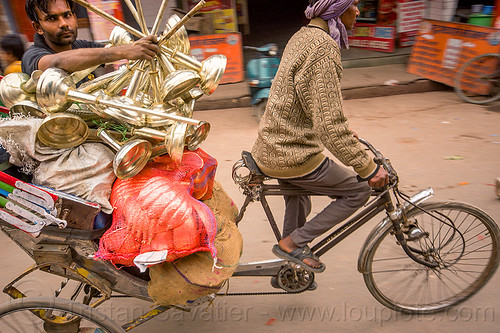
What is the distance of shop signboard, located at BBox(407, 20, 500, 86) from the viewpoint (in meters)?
5.50

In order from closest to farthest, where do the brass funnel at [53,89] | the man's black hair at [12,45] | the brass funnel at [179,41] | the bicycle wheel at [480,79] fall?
1. the brass funnel at [53,89]
2. the brass funnel at [179,41]
3. the man's black hair at [12,45]
4. the bicycle wheel at [480,79]

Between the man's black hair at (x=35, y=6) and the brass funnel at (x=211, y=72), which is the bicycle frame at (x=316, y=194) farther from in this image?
the man's black hair at (x=35, y=6)

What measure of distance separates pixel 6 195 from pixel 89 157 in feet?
1.10

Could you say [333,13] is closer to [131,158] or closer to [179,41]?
[179,41]

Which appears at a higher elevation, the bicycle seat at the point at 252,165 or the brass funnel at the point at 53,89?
the brass funnel at the point at 53,89

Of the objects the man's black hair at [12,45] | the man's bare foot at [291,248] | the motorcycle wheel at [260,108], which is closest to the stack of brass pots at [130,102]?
the man's bare foot at [291,248]

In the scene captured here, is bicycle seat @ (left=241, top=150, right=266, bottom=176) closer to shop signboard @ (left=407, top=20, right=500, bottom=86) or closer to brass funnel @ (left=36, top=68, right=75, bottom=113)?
brass funnel @ (left=36, top=68, right=75, bottom=113)

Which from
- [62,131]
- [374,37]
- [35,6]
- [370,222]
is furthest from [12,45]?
[374,37]

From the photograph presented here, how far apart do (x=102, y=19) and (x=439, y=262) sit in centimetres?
553

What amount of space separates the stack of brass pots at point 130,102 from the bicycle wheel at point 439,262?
1.24 meters

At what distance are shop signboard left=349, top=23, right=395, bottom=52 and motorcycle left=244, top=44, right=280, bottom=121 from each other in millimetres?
2973

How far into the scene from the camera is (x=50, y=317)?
203 centimetres

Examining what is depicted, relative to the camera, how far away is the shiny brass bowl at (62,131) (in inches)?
62.0

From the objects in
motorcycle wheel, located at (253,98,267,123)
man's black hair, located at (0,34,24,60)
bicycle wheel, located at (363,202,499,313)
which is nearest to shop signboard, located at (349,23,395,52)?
motorcycle wheel, located at (253,98,267,123)
